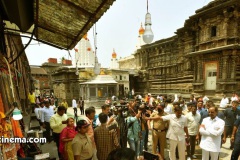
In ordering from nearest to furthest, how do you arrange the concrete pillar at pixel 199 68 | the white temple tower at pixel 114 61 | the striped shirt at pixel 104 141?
the striped shirt at pixel 104 141, the concrete pillar at pixel 199 68, the white temple tower at pixel 114 61

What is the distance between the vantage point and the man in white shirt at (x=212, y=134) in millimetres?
3428

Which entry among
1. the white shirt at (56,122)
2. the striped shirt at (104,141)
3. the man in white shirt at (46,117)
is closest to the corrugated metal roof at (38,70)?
the man in white shirt at (46,117)

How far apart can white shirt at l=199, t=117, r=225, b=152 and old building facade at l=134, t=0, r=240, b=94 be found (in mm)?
11918

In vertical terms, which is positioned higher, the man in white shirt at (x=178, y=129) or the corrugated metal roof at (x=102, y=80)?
the corrugated metal roof at (x=102, y=80)

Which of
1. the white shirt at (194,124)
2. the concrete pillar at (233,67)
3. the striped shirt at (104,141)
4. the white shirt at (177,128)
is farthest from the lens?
the concrete pillar at (233,67)

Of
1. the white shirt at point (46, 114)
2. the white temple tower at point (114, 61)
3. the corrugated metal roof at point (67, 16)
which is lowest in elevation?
the white shirt at point (46, 114)

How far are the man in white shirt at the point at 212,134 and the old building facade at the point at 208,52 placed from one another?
39.1ft

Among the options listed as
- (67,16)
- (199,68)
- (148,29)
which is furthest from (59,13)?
(199,68)

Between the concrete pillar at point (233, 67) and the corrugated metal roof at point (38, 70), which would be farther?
the corrugated metal roof at point (38, 70)

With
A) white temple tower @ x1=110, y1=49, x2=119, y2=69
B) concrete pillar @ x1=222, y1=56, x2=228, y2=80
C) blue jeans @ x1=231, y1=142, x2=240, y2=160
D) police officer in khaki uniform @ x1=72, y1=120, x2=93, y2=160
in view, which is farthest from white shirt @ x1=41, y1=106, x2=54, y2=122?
white temple tower @ x1=110, y1=49, x2=119, y2=69

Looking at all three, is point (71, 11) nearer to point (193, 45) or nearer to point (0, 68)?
point (0, 68)

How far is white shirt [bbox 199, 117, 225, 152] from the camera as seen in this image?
3420mm

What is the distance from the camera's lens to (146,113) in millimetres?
4891

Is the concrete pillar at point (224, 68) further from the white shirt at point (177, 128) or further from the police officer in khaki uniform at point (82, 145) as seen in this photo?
the police officer in khaki uniform at point (82, 145)
